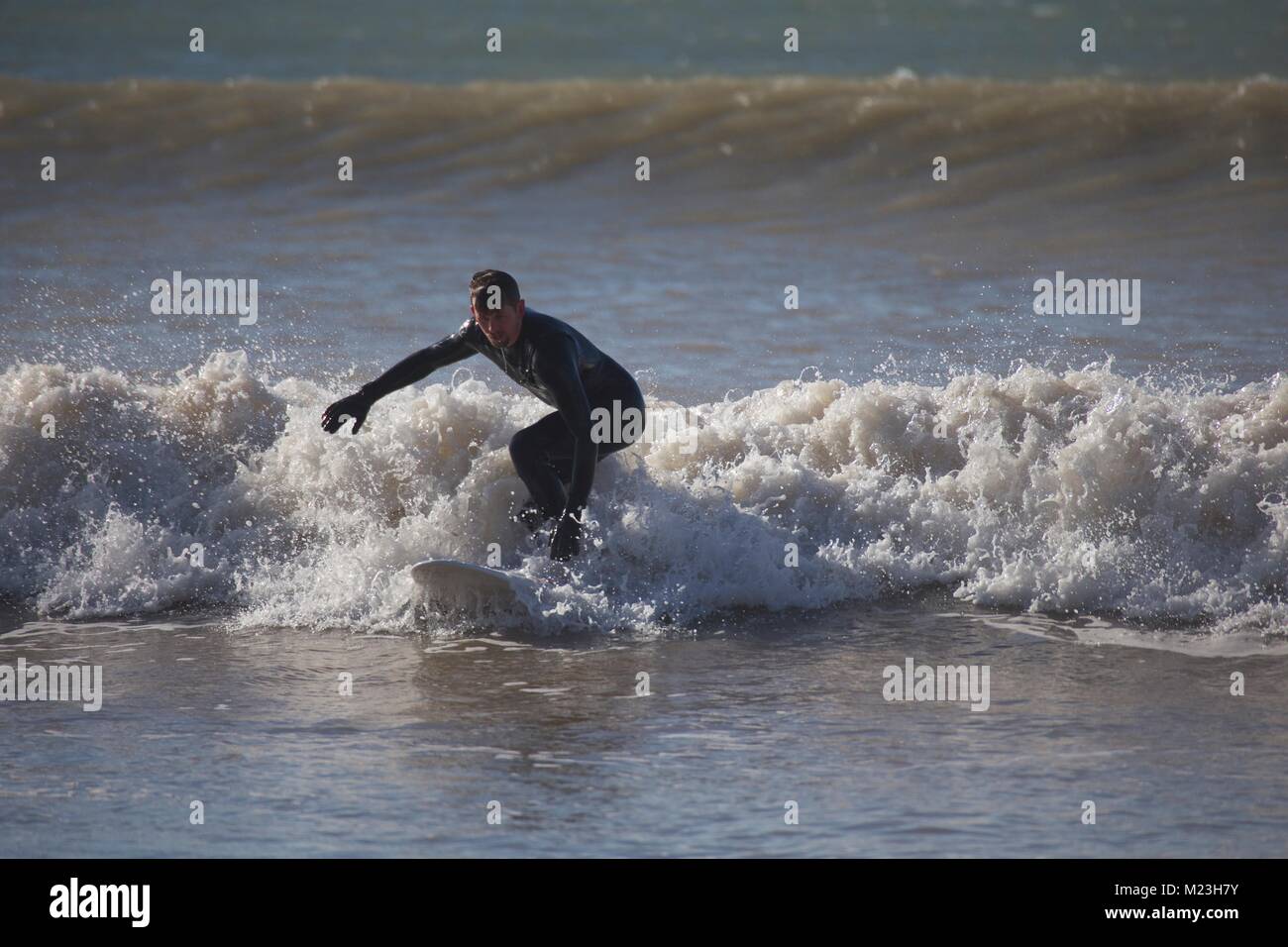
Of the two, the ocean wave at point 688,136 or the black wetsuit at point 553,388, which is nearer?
the black wetsuit at point 553,388

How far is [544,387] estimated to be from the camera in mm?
6820

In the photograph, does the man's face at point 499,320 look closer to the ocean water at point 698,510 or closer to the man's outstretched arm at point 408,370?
the man's outstretched arm at point 408,370

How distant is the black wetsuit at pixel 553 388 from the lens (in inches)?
262

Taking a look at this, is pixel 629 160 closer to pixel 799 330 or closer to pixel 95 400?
pixel 799 330

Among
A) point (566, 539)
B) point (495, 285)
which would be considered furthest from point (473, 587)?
point (495, 285)

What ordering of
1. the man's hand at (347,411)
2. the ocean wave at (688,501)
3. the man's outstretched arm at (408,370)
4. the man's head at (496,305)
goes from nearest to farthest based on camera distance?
the man's head at (496,305)
the man's hand at (347,411)
the man's outstretched arm at (408,370)
the ocean wave at (688,501)

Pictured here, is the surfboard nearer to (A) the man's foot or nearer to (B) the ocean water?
(B) the ocean water

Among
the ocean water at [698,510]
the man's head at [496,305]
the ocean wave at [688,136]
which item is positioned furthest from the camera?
the ocean wave at [688,136]

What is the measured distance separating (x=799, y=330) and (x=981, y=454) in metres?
4.31

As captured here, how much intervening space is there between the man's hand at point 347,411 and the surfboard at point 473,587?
727mm

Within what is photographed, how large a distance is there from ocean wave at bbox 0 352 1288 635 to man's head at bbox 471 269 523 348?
1.11 m

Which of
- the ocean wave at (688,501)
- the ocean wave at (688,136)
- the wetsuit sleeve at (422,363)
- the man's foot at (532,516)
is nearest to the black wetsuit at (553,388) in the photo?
the wetsuit sleeve at (422,363)

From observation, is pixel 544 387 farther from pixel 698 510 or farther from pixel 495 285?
pixel 698 510

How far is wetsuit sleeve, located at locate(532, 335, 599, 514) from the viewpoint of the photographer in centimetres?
662
